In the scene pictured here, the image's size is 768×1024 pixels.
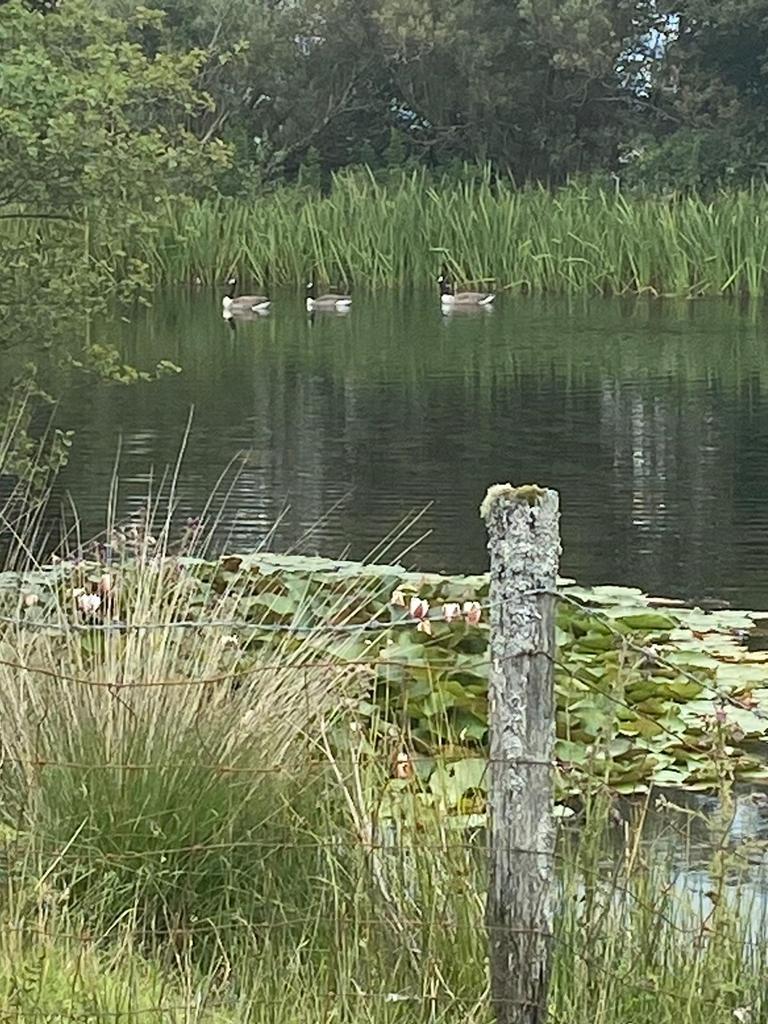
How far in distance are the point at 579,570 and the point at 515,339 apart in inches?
496

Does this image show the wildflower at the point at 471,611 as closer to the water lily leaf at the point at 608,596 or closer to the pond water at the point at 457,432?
the pond water at the point at 457,432

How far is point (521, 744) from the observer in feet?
12.4

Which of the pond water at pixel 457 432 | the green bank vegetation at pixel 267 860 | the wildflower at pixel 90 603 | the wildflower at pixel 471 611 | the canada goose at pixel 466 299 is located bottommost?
the pond water at pixel 457 432

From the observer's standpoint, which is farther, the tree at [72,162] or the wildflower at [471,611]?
the tree at [72,162]

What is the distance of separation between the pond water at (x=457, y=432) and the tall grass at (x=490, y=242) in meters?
1.40

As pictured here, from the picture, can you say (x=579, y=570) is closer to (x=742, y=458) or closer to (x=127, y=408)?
(x=742, y=458)

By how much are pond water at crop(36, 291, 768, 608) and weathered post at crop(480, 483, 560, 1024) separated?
12.0ft

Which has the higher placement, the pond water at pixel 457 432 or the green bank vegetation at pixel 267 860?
the green bank vegetation at pixel 267 860

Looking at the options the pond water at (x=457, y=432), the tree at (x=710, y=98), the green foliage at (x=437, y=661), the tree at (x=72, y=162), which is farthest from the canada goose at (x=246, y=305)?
the green foliage at (x=437, y=661)

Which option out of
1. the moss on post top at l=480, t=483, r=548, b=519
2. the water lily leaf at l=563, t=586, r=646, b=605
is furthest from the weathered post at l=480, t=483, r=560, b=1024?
the water lily leaf at l=563, t=586, r=646, b=605

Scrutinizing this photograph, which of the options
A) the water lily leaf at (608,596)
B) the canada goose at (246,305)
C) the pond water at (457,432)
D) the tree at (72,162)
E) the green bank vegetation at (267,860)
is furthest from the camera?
the canada goose at (246,305)

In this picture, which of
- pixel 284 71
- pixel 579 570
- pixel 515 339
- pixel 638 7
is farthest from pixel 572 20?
pixel 579 570

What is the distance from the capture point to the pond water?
1157 cm

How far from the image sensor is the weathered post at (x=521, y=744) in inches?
146
